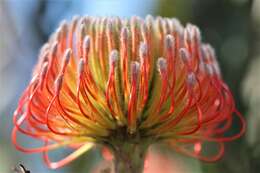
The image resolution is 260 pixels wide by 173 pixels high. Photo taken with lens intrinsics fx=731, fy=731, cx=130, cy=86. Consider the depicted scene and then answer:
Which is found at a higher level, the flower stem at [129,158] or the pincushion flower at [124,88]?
the pincushion flower at [124,88]

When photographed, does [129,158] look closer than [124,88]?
No

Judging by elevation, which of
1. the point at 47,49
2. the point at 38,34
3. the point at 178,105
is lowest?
the point at 38,34

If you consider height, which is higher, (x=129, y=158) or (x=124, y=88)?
(x=124, y=88)

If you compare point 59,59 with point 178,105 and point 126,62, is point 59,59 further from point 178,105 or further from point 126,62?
point 178,105

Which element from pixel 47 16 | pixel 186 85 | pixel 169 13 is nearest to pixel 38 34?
pixel 47 16

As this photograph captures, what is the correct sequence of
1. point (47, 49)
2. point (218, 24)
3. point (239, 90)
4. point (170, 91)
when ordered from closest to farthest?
point (170, 91), point (47, 49), point (239, 90), point (218, 24)

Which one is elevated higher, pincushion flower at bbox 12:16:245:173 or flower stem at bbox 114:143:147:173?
pincushion flower at bbox 12:16:245:173

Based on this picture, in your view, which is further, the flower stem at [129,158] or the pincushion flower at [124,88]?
the flower stem at [129,158]

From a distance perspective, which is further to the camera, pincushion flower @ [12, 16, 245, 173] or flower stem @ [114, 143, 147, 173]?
flower stem @ [114, 143, 147, 173]
